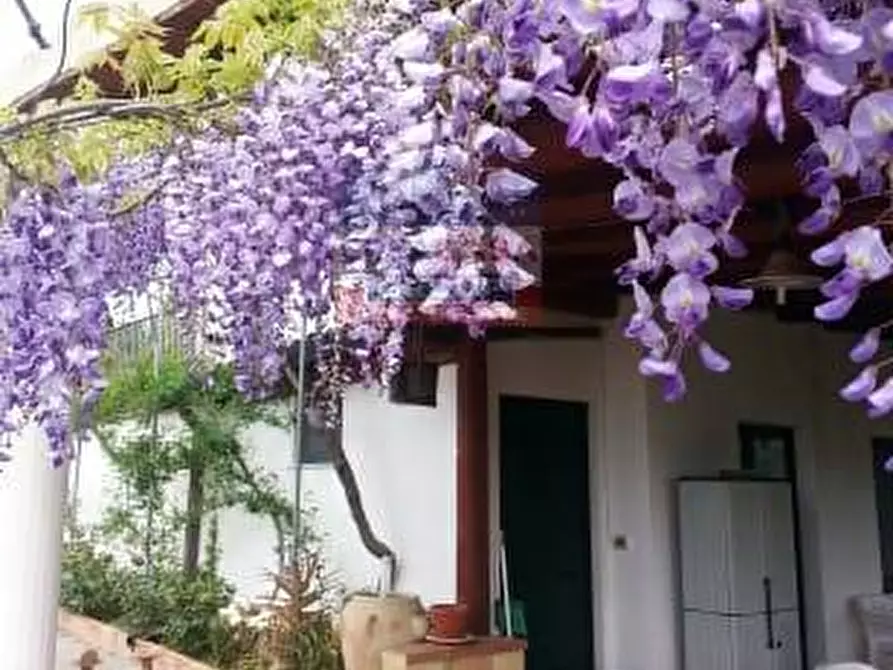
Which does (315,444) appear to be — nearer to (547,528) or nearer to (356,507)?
(356,507)

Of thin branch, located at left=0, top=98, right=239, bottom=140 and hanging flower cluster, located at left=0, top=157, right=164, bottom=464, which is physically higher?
thin branch, located at left=0, top=98, right=239, bottom=140

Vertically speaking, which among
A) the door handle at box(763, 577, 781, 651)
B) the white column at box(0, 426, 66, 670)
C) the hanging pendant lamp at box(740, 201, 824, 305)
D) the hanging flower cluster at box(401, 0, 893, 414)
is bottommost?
the door handle at box(763, 577, 781, 651)

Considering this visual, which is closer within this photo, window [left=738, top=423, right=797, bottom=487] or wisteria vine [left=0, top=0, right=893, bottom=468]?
wisteria vine [left=0, top=0, right=893, bottom=468]

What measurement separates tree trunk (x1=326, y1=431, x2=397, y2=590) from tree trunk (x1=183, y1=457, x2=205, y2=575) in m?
1.26

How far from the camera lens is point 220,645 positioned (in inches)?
257

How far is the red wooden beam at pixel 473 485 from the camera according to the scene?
585 centimetres

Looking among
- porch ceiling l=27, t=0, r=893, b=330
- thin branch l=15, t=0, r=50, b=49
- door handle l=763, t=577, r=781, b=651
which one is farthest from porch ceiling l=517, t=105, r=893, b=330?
door handle l=763, t=577, r=781, b=651

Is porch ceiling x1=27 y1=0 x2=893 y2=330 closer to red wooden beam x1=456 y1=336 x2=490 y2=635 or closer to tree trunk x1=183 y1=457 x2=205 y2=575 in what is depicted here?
red wooden beam x1=456 y1=336 x2=490 y2=635

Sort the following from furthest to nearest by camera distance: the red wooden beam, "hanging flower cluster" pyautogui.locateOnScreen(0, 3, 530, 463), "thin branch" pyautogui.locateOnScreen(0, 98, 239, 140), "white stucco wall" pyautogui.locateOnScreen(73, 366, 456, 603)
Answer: "white stucco wall" pyautogui.locateOnScreen(73, 366, 456, 603), the red wooden beam, "thin branch" pyautogui.locateOnScreen(0, 98, 239, 140), "hanging flower cluster" pyautogui.locateOnScreen(0, 3, 530, 463)

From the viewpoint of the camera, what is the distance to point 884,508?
828 cm

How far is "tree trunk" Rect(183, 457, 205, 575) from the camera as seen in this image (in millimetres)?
7609

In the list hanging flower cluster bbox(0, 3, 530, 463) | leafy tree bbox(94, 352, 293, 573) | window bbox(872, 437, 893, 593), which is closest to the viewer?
hanging flower cluster bbox(0, 3, 530, 463)

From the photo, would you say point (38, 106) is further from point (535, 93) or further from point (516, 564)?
point (516, 564)

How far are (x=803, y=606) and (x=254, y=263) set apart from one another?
21.1 feet
